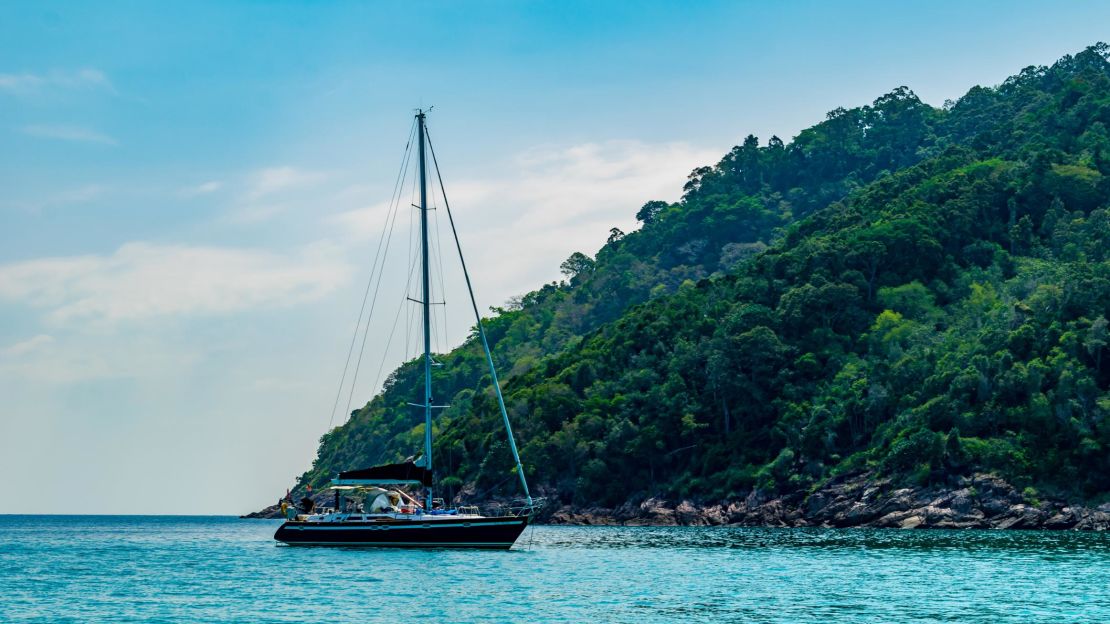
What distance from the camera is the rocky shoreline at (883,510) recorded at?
8525 cm

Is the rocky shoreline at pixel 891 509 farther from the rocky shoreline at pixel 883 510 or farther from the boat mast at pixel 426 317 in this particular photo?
the boat mast at pixel 426 317

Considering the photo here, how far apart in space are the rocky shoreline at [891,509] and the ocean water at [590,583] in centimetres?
1408

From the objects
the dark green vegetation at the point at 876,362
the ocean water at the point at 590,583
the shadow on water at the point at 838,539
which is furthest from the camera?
the dark green vegetation at the point at 876,362

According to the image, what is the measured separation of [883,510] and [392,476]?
46777 millimetres

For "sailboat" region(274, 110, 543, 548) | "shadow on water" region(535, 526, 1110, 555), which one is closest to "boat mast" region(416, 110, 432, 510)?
"sailboat" region(274, 110, 543, 548)

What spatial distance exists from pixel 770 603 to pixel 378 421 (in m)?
157

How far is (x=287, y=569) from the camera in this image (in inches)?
2087

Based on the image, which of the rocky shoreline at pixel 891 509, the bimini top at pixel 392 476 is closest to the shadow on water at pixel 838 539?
the rocky shoreline at pixel 891 509

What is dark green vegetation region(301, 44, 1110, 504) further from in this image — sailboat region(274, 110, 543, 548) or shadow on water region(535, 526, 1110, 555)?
sailboat region(274, 110, 543, 548)

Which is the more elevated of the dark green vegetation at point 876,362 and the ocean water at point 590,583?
the dark green vegetation at point 876,362

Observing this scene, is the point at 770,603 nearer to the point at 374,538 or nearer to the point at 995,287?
the point at 374,538

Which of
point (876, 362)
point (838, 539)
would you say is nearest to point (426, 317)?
point (838, 539)

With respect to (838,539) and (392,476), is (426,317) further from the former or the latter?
(838,539)

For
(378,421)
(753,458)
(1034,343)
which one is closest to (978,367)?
(1034,343)
